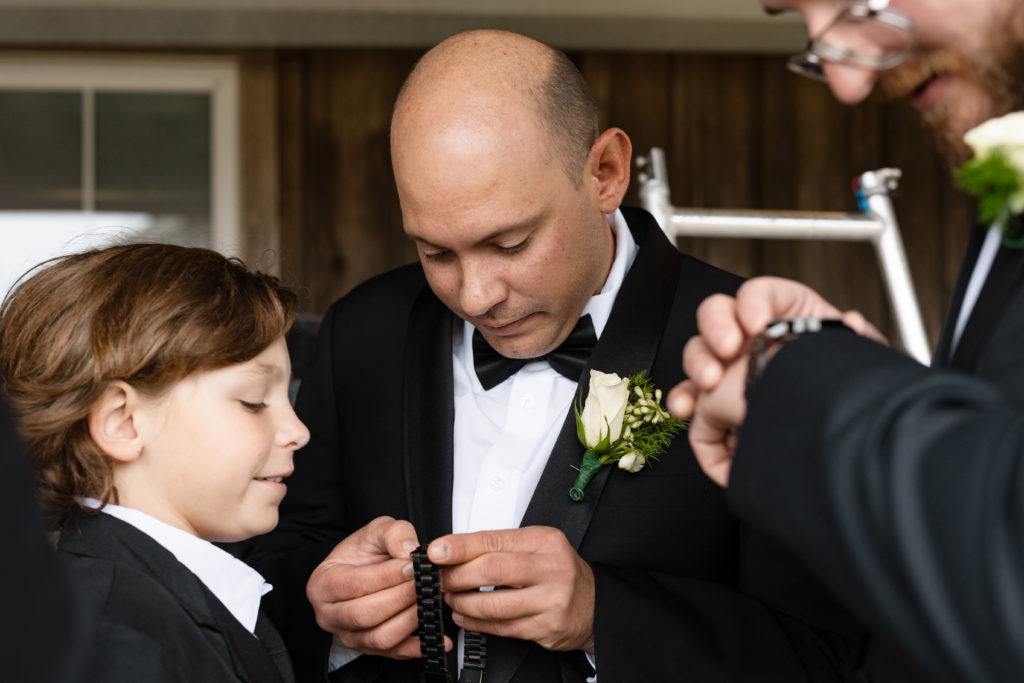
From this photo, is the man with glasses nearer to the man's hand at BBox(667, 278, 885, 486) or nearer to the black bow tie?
the man's hand at BBox(667, 278, 885, 486)

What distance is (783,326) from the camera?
3.19 feet

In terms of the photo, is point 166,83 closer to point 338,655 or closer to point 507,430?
point 507,430

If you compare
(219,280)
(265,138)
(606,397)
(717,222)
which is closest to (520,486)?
(606,397)

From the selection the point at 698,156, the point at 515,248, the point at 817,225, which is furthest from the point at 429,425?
the point at 698,156

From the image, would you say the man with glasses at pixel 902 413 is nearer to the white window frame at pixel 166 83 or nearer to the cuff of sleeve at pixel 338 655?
the cuff of sleeve at pixel 338 655

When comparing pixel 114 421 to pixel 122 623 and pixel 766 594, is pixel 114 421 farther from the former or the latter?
pixel 766 594

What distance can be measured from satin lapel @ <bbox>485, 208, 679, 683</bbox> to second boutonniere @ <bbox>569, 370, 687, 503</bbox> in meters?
0.02

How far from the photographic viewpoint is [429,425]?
1.98 metres

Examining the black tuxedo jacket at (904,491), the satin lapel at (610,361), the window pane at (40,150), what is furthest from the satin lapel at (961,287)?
the window pane at (40,150)

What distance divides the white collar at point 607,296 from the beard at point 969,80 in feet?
3.09

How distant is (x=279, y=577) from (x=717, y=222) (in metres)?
1.55

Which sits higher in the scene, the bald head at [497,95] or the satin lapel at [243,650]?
the bald head at [497,95]

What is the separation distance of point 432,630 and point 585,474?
0.38m

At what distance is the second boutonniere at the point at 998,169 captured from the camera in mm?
963
